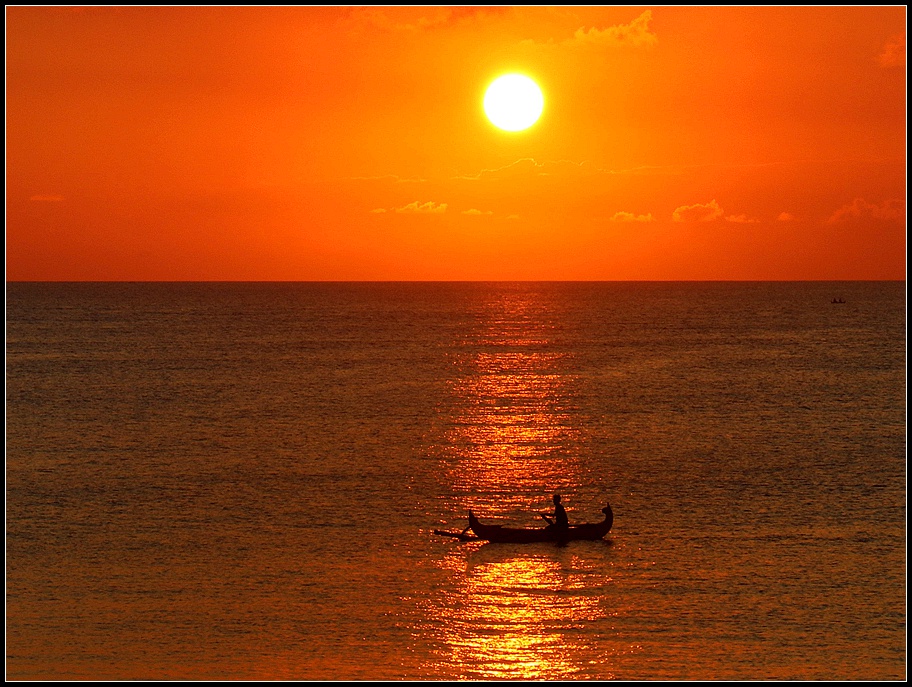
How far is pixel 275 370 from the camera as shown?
106 metres

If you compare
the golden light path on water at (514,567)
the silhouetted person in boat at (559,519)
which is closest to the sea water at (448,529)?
the golden light path on water at (514,567)

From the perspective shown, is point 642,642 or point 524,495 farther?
point 524,495

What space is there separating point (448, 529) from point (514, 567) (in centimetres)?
542

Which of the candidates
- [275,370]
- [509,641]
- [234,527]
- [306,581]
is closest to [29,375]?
[275,370]

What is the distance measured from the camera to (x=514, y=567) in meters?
37.5

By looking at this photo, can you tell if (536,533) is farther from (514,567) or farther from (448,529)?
(448,529)

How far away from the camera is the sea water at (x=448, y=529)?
97.3 feet

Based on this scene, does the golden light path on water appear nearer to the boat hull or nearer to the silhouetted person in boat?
the boat hull

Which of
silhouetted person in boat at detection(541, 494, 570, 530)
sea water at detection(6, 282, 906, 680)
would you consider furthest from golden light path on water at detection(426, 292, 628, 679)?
silhouetted person in boat at detection(541, 494, 570, 530)

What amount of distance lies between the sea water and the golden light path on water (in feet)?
0.40

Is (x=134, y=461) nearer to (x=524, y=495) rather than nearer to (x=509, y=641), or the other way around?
(x=524, y=495)

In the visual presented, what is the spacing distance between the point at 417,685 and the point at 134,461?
111ft

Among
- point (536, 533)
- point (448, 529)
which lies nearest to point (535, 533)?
point (536, 533)

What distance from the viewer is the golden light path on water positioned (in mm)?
28875
